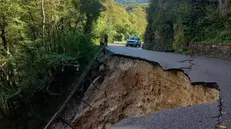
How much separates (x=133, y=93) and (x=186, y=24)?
326 inches

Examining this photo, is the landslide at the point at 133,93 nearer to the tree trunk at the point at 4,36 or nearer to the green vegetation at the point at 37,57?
the green vegetation at the point at 37,57

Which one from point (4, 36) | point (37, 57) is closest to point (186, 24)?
point (37, 57)

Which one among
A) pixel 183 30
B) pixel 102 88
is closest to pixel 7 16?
pixel 102 88

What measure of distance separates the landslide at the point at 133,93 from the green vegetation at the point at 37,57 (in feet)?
10.8

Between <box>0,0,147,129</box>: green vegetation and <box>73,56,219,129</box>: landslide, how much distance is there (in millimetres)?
3285

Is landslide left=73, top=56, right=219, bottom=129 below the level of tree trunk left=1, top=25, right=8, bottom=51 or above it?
below

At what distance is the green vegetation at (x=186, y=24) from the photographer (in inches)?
657

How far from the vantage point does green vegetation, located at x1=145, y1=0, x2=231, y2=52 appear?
54.7 ft

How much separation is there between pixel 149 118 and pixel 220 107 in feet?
4.92

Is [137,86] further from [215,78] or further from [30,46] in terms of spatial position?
[30,46]

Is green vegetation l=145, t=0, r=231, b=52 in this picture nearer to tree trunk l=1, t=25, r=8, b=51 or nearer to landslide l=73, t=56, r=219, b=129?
landslide l=73, t=56, r=219, b=129

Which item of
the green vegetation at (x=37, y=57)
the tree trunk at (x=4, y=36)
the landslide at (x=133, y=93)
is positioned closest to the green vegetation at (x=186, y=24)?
the landslide at (x=133, y=93)

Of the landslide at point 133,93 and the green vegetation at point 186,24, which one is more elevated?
the green vegetation at point 186,24

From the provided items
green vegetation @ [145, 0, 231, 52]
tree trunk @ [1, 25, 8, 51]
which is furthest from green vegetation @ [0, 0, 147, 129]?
green vegetation @ [145, 0, 231, 52]
